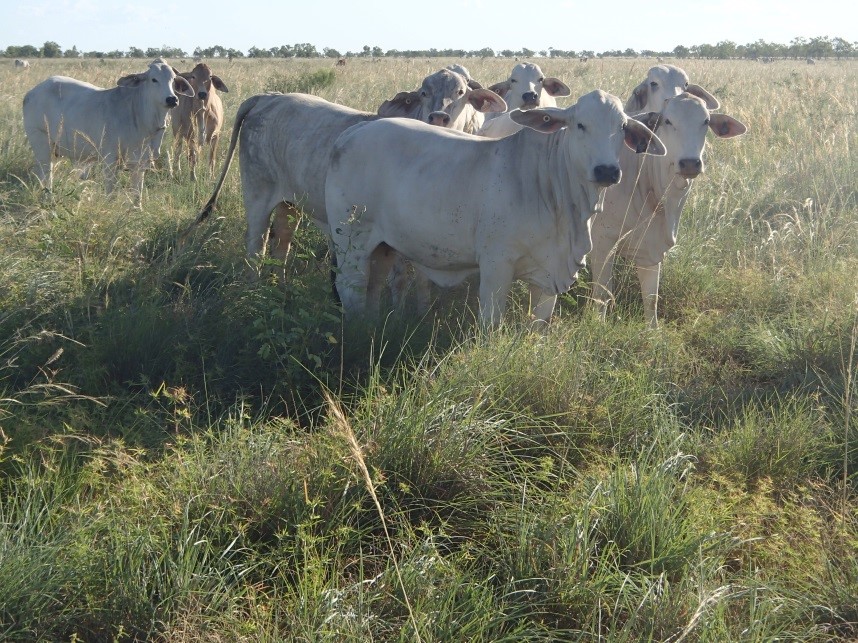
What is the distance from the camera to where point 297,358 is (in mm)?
4922

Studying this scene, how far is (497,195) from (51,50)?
223 ft

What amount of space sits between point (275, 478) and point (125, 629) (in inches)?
33.1

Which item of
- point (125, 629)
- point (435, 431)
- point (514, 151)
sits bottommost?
point (125, 629)

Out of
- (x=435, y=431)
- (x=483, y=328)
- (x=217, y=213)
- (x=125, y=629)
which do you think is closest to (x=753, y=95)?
(x=217, y=213)

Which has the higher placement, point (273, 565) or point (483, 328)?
point (483, 328)

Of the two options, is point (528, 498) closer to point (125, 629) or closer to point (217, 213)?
point (125, 629)

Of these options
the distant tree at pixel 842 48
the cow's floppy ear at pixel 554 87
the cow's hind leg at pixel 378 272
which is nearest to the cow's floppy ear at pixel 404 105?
the cow's hind leg at pixel 378 272

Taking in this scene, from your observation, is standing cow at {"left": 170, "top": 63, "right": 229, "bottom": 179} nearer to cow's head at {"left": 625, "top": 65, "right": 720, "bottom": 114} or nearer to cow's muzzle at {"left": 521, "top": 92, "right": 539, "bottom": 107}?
cow's muzzle at {"left": 521, "top": 92, "right": 539, "bottom": 107}

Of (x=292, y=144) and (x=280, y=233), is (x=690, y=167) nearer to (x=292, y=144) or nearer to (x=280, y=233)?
(x=292, y=144)

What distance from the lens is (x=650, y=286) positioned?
21.2ft

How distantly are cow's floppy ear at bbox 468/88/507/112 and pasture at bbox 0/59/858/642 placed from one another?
177cm

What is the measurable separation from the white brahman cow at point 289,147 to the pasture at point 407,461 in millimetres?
646

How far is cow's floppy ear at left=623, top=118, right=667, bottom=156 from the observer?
5.52 metres

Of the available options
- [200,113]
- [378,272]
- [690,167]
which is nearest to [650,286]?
[690,167]
